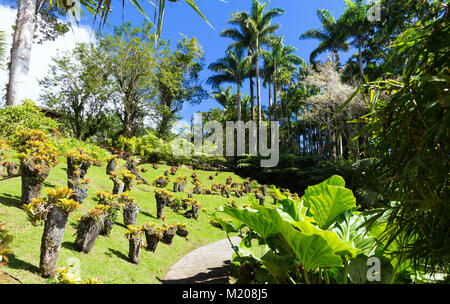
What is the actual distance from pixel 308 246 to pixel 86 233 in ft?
9.85

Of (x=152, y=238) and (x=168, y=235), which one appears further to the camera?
(x=168, y=235)

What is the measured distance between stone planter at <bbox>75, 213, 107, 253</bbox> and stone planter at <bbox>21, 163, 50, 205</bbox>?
115 cm

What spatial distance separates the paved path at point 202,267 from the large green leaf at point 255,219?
1721 millimetres

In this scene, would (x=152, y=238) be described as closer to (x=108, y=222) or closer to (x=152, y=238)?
(x=152, y=238)

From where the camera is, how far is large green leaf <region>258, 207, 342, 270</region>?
171cm

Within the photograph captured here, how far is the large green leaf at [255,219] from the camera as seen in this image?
83.4 inches

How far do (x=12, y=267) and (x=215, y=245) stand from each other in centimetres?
403

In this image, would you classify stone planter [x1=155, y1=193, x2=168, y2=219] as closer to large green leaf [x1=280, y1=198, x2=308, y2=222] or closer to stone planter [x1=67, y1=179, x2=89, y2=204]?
stone planter [x1=67, y1=179, x2=89, y2=204]

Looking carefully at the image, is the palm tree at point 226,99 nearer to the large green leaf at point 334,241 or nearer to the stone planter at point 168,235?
the stone planter at point 168,235

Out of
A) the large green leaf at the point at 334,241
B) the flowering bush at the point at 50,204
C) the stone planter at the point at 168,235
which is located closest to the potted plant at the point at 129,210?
the stone planter at the point at 168,235

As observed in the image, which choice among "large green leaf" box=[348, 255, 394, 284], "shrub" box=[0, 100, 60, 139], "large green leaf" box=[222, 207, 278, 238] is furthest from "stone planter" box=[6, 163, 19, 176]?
"large green leaf" box=[348, 255, 394, 284]

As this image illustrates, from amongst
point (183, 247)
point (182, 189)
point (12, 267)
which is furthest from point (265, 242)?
point (182, 189)

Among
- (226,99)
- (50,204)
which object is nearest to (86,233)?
(50,204)

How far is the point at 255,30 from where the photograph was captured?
22500 mm
